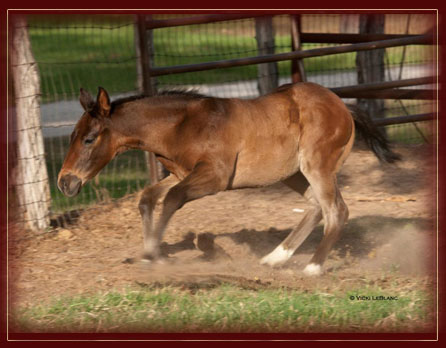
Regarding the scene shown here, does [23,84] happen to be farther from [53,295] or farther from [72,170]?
[53,295]

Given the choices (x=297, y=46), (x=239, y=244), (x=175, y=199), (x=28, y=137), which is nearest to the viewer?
(x=175, y=199)

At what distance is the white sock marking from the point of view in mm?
6746

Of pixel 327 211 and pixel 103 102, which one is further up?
pixel 103 102

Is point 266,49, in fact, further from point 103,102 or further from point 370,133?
point 103,102

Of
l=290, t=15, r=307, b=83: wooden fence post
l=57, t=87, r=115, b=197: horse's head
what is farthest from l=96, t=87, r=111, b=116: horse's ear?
l=290, t=15, r=307, b=83: wooden fence post

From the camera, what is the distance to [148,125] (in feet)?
20.5


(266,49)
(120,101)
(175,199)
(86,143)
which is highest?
(266,49)

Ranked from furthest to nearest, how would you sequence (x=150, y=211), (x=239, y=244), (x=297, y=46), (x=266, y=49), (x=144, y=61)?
(x=266, y=49) < (x=297, y=46) < (x=144, y=61) < (x=239, y=244) < (x=150, y=211)

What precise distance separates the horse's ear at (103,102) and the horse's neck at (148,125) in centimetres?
11

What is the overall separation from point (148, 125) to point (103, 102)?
1.44 feet

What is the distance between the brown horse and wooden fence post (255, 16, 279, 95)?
3.88m

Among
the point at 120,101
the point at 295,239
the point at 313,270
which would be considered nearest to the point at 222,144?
the point at 120,101

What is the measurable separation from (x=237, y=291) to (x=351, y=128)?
6.81ft

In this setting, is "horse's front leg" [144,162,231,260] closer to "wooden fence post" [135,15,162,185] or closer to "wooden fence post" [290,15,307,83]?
"wooden fence post" [135,15,162,185]
